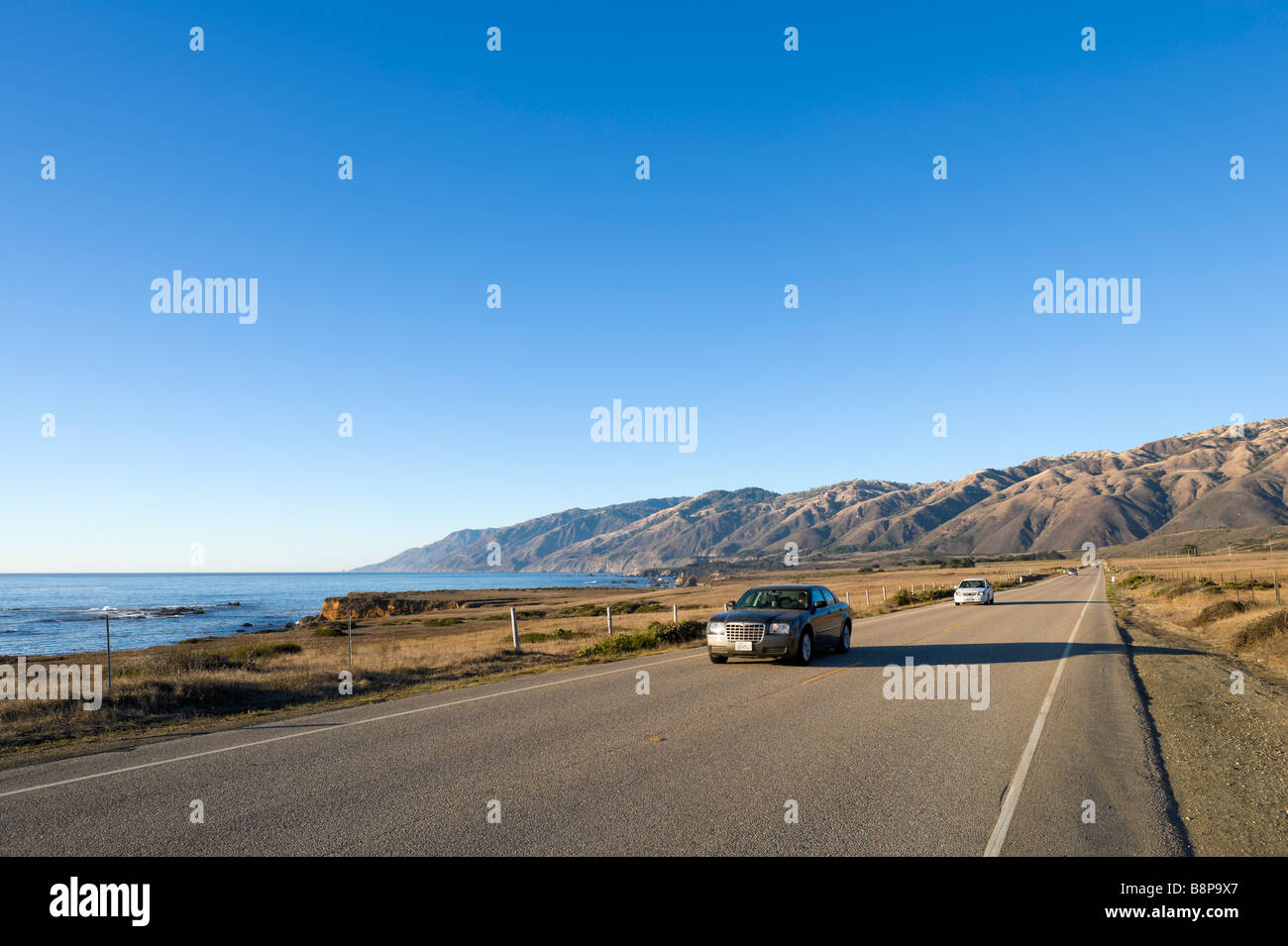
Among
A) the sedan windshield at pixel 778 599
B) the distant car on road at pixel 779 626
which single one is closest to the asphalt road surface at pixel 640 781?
the distant car on road at pixel 779 626

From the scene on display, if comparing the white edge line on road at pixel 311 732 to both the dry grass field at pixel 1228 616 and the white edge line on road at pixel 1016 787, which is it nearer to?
the white edge line on road at pixel 1016 787

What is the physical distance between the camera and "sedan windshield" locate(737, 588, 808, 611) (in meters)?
17.0

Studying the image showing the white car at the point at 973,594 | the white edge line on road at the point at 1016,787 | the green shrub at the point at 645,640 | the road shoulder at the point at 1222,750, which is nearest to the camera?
the white edge line on road at the point at 1016,787

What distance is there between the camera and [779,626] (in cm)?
1567

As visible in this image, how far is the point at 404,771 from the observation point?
7.73 m

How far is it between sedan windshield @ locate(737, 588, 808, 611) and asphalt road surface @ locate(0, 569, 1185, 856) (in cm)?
403

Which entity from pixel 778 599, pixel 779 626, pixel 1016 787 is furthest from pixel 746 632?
pixel 1016 787

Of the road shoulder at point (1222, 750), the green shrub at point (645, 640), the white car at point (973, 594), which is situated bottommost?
the white car at point (973, 594)

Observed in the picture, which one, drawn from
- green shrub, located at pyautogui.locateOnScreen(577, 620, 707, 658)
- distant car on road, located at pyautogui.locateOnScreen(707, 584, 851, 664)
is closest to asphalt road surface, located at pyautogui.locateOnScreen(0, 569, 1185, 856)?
distant car on road, located at pyautogui.locateOnScreen(707, 584, 851, 664)

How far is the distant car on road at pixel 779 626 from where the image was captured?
51.6ft

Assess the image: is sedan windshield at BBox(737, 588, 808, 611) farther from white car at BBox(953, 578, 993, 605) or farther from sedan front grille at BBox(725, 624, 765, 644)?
white car at BBox(953, 578, 993, 605)

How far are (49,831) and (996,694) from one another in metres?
12.3

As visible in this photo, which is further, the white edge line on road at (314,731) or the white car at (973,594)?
the white car at (973,594)
